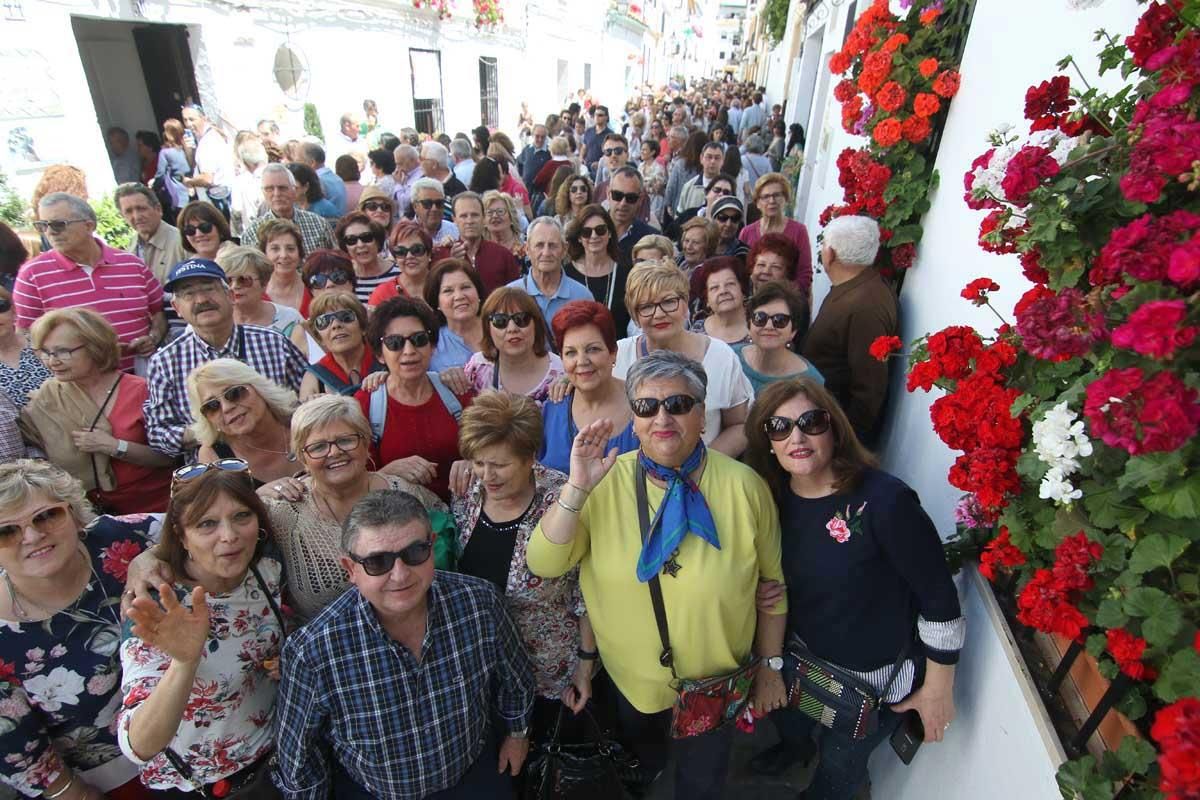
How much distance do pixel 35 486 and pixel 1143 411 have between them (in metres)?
3.06

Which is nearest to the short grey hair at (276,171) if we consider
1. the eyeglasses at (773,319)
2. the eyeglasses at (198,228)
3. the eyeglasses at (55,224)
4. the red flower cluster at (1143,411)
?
the eyeglasses at (198,228)

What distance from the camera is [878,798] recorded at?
2.96 meters

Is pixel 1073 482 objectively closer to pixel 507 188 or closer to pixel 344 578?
pixel 344 578

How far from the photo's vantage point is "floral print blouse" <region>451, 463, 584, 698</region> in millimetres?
2518

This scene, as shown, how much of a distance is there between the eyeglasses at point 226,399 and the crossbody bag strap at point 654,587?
1.93 metres

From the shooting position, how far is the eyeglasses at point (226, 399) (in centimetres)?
290

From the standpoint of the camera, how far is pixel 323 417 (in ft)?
8.31

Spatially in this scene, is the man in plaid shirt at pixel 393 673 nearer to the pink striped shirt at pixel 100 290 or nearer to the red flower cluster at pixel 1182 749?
the red flower cluster at pixel 1182 749

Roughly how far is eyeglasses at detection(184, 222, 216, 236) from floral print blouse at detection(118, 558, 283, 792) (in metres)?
3.63

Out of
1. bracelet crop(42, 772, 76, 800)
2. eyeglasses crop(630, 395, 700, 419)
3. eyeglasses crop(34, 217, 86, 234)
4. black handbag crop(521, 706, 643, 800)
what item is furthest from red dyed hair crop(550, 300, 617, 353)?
eyeglasses crop(34, 217, 86, 234)

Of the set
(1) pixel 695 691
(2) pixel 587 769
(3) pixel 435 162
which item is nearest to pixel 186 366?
(2) pixel 587 769

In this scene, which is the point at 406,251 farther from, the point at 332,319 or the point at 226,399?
the point at 226,399

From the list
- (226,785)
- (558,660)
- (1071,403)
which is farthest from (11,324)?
(1071,403)

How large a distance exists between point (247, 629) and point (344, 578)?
374 millimetres
